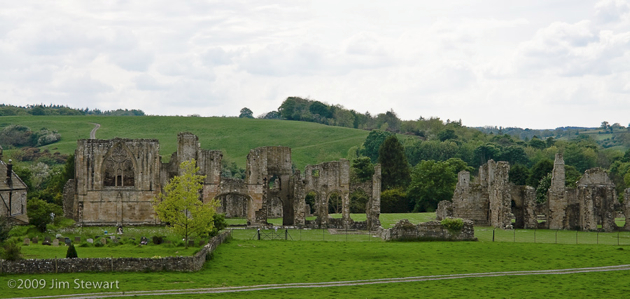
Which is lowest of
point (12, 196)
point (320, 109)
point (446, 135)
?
point (12, 196)

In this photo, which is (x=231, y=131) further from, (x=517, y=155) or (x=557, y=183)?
(x=557, y=183)

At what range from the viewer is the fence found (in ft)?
184

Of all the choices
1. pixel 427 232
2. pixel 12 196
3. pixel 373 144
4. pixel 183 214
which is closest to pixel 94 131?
pixel 373 144

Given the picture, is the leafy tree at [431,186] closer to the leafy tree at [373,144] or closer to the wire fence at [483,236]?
the wire fence at [483,236]

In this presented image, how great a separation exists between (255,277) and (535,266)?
17.1 meters

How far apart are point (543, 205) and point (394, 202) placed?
2500 cm

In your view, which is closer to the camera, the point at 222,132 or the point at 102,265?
the point at 102,265

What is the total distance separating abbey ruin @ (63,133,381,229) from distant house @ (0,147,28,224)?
4475 mm

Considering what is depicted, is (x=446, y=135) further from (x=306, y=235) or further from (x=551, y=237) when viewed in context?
(x=306, y=235)

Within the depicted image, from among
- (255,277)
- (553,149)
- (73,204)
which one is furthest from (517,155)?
(255,277)

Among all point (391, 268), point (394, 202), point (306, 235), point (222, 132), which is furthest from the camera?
point (222, 132)

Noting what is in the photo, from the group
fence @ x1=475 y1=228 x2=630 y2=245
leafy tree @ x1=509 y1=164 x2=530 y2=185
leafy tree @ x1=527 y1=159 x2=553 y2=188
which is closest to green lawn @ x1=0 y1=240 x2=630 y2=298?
fence @ x1=475 y1=228 x2=630 y2=245

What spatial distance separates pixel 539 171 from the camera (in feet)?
320

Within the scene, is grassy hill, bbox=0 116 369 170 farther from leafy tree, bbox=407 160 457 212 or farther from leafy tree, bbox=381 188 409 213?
leafy tree, bbox=407 160 457 212
